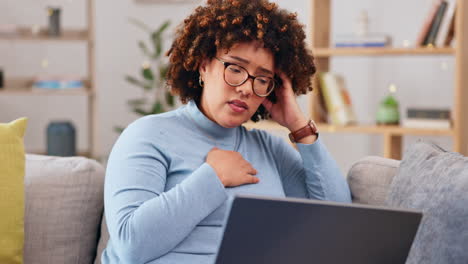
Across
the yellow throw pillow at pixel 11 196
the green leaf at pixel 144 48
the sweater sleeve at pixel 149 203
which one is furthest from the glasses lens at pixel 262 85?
the green leaf at pixel 144 48

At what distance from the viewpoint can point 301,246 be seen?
93cm

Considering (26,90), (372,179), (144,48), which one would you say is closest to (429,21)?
(372,179)

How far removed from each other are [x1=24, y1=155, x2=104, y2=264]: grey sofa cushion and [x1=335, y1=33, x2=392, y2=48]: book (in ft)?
6.38

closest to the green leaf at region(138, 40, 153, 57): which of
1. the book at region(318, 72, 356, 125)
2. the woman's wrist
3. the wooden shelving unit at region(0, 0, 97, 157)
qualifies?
the wooden shelving unit at region(0, 0, 97, 157)

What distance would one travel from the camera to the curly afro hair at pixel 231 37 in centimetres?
134

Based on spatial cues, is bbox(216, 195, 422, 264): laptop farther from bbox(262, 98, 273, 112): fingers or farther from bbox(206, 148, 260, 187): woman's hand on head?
bbox(262, 98, 273, 112): fingers

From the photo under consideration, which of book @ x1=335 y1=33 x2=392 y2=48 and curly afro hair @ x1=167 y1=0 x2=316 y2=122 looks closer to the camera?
curly afro hair @ x1=167 y1=0 x2=316 y2=122

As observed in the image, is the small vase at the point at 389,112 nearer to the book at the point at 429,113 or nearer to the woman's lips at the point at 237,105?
the book at the point at 429,113

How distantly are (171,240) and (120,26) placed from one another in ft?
11.3

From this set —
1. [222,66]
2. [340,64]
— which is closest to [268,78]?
[222,66]

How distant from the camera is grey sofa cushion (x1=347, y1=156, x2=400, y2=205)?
1517mm

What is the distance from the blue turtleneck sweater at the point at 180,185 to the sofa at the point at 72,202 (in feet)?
0.29

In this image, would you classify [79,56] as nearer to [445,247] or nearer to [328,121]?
[328,121]

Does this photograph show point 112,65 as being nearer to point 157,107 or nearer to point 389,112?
point 157,107
